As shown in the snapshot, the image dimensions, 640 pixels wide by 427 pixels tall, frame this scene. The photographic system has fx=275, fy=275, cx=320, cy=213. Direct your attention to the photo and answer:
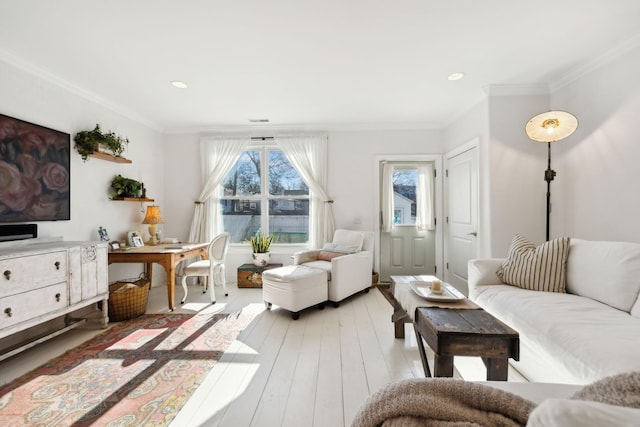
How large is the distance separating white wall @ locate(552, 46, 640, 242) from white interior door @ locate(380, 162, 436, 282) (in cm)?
171

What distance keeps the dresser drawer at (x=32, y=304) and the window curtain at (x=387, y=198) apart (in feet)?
12.5

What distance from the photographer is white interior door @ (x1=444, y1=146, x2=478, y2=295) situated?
3416mm

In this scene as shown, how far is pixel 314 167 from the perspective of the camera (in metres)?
4.34

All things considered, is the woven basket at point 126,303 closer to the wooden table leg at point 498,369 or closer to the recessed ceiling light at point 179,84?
the recessed ceiling light at point 179,84

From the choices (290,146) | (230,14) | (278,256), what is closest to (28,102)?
(230,14)

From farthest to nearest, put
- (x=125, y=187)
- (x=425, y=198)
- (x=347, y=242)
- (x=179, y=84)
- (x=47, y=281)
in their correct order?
1. (x=425, y=198)
2. (x=347, y=242)
3. (x=125, y=187)
4. (x=179, y=84)
5. (x=47, y=281)

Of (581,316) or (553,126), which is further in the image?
(553,126)

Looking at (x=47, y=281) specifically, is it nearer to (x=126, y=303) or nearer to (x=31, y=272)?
(x=31, y=272)

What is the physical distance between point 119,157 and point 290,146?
Answer: 7.38 feet

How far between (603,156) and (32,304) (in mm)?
4858

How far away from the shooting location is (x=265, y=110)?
12.1ft

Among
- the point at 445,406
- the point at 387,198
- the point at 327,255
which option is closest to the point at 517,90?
the point at 387,198

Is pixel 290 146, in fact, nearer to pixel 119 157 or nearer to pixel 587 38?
pixel 119 157

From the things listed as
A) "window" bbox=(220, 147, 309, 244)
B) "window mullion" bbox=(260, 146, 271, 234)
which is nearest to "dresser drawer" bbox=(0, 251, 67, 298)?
"window" bbox=(220, 147, 309, 244)
